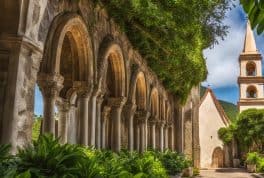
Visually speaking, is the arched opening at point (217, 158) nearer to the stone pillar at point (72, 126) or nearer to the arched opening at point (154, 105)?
the arched opening at point (154, 105)

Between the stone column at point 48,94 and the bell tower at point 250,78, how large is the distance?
46.6m

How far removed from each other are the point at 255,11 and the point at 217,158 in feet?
149

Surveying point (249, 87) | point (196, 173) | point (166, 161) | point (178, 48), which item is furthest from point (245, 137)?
point (178, 48)

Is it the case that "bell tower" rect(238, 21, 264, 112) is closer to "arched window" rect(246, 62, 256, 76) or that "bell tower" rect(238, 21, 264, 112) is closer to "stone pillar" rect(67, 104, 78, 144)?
"arched window" rect(246, 62, 256, 76)

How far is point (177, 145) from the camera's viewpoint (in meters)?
27.6

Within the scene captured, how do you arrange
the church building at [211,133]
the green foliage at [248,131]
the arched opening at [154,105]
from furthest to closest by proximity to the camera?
the church building at [211,133] → the green foliage at [248,131] → the arched opening at [154,105]

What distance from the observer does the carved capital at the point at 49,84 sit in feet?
29.5

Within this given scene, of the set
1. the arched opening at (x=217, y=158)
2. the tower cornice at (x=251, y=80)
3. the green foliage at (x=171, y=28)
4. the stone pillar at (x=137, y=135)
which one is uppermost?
the tower cornice at (x=251, y=80)

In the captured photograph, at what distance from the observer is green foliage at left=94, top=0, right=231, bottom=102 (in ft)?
38.6

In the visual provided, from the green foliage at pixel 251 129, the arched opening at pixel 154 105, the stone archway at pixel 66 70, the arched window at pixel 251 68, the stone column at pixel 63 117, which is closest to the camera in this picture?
the stone archway at pixel 66 70

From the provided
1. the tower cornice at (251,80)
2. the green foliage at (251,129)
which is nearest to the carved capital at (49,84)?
the green foliage at (251,129)

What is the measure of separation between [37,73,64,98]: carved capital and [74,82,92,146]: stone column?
155 cm

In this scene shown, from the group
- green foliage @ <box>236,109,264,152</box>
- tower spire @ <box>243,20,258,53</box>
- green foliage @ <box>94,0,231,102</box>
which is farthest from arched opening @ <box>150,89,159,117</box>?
tower spire @ <box>243,20,258,53</box>

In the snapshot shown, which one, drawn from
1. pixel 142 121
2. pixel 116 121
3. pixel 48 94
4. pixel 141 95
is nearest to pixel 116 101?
pixel 116 121
